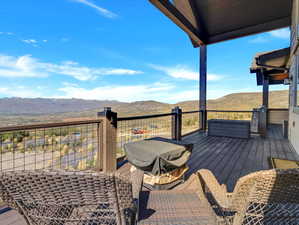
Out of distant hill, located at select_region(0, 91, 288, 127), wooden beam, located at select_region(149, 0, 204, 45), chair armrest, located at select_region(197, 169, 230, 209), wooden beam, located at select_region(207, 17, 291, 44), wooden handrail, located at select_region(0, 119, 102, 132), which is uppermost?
wooden beam, located at select_region(207, 17, 291, 44)

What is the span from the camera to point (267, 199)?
88 cm

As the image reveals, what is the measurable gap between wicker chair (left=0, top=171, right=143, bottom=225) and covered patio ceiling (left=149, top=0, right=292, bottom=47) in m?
5.13

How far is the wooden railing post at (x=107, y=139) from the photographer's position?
266cm

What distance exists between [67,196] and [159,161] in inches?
51.4

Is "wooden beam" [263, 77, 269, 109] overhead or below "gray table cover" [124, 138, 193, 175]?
overhead

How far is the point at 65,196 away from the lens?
762 millimetres

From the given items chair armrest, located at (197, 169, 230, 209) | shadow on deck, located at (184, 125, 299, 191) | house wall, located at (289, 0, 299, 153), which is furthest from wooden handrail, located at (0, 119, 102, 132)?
house wall, located at (289, 0, 299, 153)

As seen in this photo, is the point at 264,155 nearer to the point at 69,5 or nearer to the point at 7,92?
the point at 69,5

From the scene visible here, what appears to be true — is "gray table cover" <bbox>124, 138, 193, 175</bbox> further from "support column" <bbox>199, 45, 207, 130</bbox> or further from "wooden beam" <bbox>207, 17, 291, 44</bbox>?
"wooden beam" <bbox>207, 17, 291, 44</bbox>

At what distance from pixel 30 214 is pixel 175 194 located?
62.9 inches

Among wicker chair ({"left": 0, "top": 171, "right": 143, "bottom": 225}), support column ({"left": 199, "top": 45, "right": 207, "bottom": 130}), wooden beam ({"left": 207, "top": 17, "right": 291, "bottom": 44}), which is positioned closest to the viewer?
wicker chair ({"left": 0, "top": 171, "right": 143, "bottom": 225})

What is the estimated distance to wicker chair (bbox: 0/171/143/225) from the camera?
0.71 meters

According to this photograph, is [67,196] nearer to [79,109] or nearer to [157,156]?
[157,156]

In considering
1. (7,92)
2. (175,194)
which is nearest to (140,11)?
(175,194)
